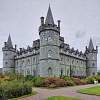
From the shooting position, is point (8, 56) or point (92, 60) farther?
point (92, 60)

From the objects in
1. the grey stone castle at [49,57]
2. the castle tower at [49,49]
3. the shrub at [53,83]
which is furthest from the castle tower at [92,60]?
the shrub at [53,83]

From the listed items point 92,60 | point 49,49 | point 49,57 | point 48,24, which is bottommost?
point 92,60

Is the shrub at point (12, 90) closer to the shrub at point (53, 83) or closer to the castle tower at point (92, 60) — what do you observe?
the shrub at point (53, 83)

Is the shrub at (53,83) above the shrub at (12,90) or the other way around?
the other way around

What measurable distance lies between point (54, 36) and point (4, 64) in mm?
→ 31832

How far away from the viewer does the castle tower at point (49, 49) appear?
4919cm

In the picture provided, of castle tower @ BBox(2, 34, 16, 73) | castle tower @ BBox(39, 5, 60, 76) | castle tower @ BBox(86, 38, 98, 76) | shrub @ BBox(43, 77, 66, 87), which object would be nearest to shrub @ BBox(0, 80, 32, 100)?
shrub @ BBox(43, 77, 66, 87)

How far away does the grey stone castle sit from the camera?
1962 inches

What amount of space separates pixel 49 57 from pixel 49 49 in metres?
2.00

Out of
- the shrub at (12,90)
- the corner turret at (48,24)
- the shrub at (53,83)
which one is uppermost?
the corner turret at (48,24)

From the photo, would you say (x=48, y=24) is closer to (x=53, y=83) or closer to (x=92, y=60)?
(x=53, y=83)

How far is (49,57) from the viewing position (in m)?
49.3

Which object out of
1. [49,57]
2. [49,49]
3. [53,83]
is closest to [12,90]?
[53,83]

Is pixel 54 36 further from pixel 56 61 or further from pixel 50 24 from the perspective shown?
pixel 56 61
